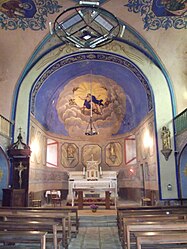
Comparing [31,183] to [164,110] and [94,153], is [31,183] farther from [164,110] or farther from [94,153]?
[164,110]

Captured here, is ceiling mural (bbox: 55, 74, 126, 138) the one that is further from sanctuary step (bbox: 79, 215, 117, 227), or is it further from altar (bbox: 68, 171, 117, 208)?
sanctuary step (bbox: 79, 215, 117, 227)

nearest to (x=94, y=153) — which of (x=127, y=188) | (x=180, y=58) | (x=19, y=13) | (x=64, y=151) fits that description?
(x=64, y=151)

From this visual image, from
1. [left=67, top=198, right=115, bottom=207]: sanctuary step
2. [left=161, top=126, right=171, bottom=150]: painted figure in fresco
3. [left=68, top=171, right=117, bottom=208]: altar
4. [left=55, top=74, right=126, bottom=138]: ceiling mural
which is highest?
[left=55, top=74, right=126, bottom=138]: ceiling mural

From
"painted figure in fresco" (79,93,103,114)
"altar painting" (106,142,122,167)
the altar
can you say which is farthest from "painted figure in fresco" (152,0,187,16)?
"altar painting" (106,142,122,167)

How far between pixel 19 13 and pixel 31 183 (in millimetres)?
8317

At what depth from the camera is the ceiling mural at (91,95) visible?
14.6 metres

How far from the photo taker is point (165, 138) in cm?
1241

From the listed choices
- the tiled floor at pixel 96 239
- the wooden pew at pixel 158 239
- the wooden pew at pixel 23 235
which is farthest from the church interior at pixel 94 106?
the wooden pew at pixel 158 239

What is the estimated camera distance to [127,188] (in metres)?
17.4

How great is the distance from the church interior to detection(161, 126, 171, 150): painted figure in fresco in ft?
0.16

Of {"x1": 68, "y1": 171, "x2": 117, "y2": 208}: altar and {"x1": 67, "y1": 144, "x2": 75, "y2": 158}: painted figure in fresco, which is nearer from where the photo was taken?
{"x1": 68, "y1": 171, "x2": 117, "y2": 208}: altar

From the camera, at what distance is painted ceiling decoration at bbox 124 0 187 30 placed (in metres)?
10.9

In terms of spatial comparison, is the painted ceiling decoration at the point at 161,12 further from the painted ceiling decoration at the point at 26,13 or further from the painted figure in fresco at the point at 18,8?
the painted figure in fresco at the point at 18,8

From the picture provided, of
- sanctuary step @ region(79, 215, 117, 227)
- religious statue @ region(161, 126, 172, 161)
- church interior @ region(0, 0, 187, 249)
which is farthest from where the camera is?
religious statue @ region(161, 126, 172, 161)
